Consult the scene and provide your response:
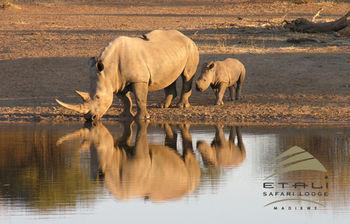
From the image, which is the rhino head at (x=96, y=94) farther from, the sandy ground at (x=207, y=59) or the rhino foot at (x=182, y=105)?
the rhino foot at (x=182, y=105)

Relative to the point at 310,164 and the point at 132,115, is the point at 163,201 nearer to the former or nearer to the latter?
the point at 310,164

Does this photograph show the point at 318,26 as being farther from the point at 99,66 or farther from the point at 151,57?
the point at 99,66

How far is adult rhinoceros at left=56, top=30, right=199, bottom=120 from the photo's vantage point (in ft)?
66.7

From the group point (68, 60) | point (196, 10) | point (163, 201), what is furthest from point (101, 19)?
point (163, 201)

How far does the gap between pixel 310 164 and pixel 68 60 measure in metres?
10.5

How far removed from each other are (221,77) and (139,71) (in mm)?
1907

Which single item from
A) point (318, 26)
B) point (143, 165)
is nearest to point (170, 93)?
point (143, 165)

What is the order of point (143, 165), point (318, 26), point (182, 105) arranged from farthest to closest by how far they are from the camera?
point (318, 26) < point (182, 105) < point (143, 165)

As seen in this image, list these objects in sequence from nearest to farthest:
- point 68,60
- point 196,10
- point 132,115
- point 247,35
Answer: point 132,115 < point 68,60 < point 247,35 < point 196,10

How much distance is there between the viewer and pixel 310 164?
15898 mm

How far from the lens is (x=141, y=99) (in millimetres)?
20828

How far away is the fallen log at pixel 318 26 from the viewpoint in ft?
95.7

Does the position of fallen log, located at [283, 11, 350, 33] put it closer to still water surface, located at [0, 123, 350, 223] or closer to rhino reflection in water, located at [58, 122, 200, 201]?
still water surface, located at [0, 123, 350, 223]

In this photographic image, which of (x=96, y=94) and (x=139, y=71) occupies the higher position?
(x=139, y=71)
